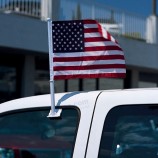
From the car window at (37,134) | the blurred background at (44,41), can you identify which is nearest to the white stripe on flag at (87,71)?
the car window at (37,134)

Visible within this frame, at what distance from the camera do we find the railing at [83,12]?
13211mm

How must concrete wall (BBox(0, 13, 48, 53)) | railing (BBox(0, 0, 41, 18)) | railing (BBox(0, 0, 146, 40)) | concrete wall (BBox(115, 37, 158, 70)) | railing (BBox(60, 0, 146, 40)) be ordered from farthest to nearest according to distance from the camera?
concrete wall (BBox(115, 37, 158, 70)), railing (BBox(60, 0, 146, 40)), railing (BBox(0, 0, 146, 40)), railing (BBox(0, 0, 41, 18)), concrete wall (BBox(0, 13, 48, 53))

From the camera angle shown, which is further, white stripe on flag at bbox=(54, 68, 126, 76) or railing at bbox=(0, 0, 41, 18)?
railing at bbox=(0, 0, 41, 18)

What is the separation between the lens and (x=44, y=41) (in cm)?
1307

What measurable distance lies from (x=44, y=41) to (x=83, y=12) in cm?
190

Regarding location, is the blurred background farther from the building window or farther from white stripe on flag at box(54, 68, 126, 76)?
white stripe on flag at box(54, 68, 126, 76)

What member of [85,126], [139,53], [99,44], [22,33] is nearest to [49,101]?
[85,126]

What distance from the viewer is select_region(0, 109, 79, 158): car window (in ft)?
9.57

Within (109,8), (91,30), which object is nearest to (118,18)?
(109,8)

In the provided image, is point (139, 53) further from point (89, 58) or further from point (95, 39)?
point (89, 58)

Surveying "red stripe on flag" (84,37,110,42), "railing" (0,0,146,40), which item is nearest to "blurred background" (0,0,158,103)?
"railing" (0,0,146,40)

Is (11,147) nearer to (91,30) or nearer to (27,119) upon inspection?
(27,119)

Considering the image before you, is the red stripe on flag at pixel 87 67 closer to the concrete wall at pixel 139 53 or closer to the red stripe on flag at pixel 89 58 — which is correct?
the red stripe on flag at pixel 89 58

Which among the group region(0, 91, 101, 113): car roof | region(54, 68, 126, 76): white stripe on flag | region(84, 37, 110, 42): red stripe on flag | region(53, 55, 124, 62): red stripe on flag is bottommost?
region(0, 91, 101, 113): car roof
